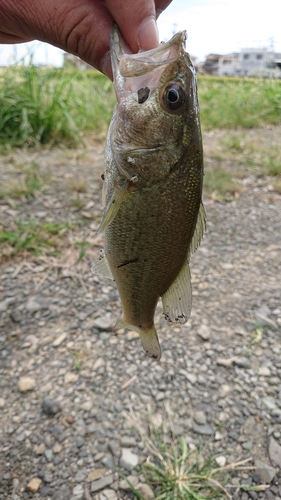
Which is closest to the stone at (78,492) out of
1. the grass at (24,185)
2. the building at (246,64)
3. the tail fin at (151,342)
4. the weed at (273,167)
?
the tail fin at (151,342)

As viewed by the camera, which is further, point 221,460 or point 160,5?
point 221,460

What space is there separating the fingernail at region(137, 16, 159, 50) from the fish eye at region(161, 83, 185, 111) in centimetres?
Answer: 22

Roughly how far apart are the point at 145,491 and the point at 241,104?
8457 mm

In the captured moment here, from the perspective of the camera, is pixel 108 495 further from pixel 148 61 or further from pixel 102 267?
pixel 148 61

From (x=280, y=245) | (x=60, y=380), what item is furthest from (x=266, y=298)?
(x=60, y=380)

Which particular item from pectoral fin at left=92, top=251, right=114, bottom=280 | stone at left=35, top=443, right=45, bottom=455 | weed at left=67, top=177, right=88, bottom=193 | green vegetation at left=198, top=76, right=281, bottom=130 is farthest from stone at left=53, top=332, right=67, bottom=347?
green vegetation at left=198, top=76, right=281, bottom=130

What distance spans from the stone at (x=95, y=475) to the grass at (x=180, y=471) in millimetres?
192

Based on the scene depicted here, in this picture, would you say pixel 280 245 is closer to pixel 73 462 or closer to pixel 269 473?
pixel 269 473

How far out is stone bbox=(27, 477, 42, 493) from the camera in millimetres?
2057

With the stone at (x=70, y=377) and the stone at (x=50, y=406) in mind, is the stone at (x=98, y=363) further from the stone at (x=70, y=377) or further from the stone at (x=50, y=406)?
the stone at (x=50, y=406)

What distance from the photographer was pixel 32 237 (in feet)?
11.8

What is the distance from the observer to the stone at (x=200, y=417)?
7.90ft

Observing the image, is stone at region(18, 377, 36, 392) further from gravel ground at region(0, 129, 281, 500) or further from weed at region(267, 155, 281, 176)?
weed at region(267, 155, 281, 176)

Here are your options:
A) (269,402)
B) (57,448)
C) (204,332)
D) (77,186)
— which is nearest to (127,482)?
(57,448)
